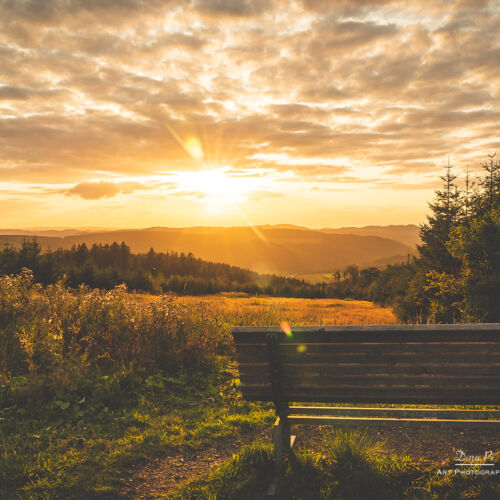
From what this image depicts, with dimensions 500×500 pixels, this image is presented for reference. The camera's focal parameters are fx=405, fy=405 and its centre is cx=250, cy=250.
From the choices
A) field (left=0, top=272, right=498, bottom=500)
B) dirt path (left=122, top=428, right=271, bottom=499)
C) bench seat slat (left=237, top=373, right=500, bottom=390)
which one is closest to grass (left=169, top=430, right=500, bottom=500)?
field (left=0, top=272, right=498, bottom=500)

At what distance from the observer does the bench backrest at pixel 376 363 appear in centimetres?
332

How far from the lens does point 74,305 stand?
26.8 ft

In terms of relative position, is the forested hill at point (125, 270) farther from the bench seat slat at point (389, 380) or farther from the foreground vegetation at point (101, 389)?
the bench seat slat at point (389, 380)

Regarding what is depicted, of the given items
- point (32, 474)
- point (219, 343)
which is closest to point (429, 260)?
point (219, 343)

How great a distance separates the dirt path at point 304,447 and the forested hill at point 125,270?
20.1 meters

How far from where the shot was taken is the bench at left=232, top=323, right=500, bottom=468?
3.33 metres

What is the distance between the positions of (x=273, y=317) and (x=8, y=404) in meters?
11.8

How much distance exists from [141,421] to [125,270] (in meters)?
81.1

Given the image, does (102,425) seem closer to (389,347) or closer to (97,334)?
(97,334)

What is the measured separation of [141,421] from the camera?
5066mm

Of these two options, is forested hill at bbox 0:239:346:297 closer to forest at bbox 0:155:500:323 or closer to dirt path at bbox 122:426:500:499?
forest at bbox 0:155:500:323

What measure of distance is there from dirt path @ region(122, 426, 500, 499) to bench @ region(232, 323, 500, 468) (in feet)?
2.31

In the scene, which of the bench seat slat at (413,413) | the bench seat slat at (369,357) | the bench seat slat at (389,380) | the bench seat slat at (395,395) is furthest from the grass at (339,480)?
the bench seat slat at (369,357)

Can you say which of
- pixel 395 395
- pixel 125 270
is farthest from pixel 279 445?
A: pixel 125 270
